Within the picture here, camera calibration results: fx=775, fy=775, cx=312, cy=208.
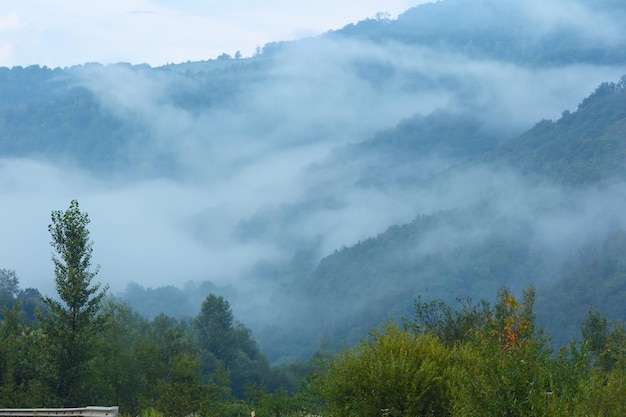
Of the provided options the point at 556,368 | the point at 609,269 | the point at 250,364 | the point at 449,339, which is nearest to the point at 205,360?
the point at 250,364

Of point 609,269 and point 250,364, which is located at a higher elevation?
point 609,269

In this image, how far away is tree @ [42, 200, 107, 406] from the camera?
2967 cm

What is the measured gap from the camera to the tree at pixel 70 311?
2967cm

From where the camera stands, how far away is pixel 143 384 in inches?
1966

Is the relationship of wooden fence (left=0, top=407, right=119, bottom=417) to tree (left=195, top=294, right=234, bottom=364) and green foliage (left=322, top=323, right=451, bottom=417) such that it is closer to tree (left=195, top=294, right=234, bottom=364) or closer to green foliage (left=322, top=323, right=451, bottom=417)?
green foliage (left=322, top=323, right=451, bottom=417)

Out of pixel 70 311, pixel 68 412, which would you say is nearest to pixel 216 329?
pixel 70 311

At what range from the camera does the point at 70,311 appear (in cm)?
3011

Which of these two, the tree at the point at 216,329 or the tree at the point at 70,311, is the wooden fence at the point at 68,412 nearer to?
the tree at the point at 70,311

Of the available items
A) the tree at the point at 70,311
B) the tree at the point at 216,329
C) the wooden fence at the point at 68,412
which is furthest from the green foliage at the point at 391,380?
the tree at the point at 216,329

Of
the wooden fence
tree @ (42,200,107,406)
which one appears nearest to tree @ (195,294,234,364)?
tree @ (42,200,107,406)

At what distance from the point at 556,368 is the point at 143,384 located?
37.9 m

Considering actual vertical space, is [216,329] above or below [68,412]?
above

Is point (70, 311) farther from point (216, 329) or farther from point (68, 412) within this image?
point (216, 329)

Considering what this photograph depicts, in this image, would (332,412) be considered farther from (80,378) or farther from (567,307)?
(567,307)
